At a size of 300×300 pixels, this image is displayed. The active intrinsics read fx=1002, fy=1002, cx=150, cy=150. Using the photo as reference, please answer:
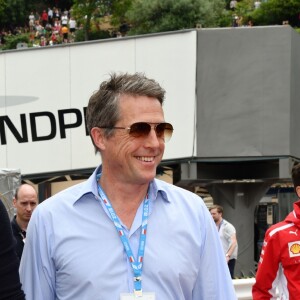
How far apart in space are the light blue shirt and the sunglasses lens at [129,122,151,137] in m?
0.26

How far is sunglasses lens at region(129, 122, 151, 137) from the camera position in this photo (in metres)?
4.11

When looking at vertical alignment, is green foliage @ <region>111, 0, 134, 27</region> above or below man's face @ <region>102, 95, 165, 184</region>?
above

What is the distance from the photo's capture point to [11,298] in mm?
3477

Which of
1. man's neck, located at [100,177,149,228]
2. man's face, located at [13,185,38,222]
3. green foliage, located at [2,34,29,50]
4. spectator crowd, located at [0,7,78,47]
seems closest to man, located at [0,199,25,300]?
man's neck, located at [100,177,149,228]

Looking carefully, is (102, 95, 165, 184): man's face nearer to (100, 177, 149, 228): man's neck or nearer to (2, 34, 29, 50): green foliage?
(100, 177, 149, 228): man's neck

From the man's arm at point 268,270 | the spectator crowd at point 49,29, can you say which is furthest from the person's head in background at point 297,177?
the spectator crowd at point 49,29

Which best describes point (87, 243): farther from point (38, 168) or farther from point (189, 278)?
point (38, 168)

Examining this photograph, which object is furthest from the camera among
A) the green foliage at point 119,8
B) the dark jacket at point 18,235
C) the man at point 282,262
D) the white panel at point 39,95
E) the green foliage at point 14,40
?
the green foliage at point 14,40

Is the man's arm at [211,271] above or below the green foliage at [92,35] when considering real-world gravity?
below

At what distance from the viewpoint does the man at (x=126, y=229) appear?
399 centimetres

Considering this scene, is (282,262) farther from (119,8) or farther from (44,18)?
(44,18)

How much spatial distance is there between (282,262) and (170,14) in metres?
64.7

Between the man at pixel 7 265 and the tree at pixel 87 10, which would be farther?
the tree at pixel 87 10

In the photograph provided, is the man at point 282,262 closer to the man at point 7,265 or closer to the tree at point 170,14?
the man at point 7,265
